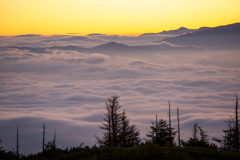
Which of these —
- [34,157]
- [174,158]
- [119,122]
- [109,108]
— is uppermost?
[109,108]

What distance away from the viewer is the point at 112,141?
31.4 metres

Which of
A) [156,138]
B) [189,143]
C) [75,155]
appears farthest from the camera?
[156,138]

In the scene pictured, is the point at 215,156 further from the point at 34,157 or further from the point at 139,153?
the point at 34,157

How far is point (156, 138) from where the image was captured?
3372 centimetres

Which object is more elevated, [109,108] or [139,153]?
[109,108]

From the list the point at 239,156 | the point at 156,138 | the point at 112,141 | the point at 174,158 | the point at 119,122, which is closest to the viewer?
the point at 174,158

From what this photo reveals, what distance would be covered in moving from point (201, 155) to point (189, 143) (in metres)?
6.34

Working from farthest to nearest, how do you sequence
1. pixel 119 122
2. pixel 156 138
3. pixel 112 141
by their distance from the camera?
pixel 119 122
pixel 156 138
pixel 112 141

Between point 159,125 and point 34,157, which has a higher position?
point 159,125

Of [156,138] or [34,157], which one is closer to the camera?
[34,157]

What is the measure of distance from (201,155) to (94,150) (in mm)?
10766

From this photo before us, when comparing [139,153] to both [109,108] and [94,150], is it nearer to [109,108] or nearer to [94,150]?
[94,150]

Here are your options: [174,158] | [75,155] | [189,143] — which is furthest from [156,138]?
[174,158]

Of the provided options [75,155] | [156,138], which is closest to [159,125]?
[156,138]
